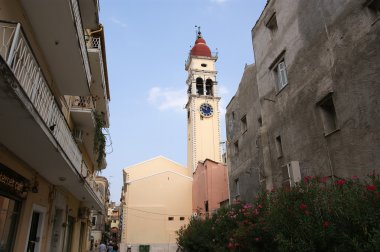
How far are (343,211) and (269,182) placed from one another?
26.9ft

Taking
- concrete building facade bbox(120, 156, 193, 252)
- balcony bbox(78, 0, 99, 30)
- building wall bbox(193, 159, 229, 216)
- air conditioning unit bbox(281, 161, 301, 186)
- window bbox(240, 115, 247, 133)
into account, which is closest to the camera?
air conditioning unit bbox(281, 161, 301, 186)

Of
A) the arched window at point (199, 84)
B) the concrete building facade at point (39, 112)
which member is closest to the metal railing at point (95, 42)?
the concrete building facade at point (39, 112)

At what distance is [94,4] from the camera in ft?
38.9

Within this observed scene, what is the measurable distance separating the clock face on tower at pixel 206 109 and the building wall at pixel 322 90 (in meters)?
31.6

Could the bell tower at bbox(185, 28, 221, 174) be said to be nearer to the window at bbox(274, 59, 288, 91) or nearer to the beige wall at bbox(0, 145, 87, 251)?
the window at bbox(274, 59, 288, 91)

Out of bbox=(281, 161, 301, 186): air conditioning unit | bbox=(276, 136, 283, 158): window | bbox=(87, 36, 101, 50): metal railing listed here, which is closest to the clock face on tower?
bbox=(87, 36, 101, 50): metal railing

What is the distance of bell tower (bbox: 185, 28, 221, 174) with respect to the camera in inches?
1766

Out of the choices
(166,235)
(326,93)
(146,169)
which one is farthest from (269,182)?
(146,169)

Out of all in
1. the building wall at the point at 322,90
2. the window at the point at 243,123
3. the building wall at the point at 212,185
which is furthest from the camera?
the building wall at the point at 212,185

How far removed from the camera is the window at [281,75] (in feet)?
42.1

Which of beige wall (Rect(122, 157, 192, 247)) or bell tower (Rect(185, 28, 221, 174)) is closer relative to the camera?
beige wall (Rect(122, 157, 192, 247))

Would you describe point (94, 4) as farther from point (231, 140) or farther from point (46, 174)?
point (231, 140)

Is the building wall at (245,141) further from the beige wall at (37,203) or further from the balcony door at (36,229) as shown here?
the balcony door at (36,229)

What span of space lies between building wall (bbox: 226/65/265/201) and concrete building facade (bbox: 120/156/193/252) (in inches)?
888
